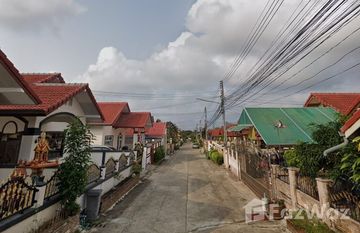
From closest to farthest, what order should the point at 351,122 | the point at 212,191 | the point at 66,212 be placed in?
Answer: the point at 351,122 < the point at 66,212 < the point at 212,191

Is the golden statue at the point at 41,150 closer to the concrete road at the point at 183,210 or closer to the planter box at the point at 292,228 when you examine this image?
the concrete road at the point at 183,210

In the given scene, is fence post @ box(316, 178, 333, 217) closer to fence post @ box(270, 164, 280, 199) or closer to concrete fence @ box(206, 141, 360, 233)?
concrete fence @ box(206, 141, 360, 233)

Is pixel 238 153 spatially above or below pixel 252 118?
below

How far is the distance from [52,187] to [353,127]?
6.79 meters

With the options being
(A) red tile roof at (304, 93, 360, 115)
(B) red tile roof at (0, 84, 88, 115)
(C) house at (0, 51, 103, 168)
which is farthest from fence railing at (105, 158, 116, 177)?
(A) red tile roof at (304, 93, 360, 115)

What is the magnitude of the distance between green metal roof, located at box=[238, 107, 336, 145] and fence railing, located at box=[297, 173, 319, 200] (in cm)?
469

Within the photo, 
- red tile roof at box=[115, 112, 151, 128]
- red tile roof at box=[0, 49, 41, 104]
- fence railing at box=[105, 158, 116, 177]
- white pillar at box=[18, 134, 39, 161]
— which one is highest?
red tile roof at box=[115, 112, 151, 128]

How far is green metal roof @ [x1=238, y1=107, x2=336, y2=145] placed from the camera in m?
12.3

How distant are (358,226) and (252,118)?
931 centimetres

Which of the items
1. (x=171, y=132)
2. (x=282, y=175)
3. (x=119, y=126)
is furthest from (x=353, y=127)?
(x=171, y=132)

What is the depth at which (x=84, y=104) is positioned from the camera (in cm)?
1212

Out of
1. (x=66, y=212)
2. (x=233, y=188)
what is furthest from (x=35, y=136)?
(x=233, y=188)

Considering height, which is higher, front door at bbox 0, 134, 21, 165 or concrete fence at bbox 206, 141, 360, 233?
front door at bbox 0, 134, 21, 165

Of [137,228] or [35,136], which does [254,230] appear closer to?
[137,228]
